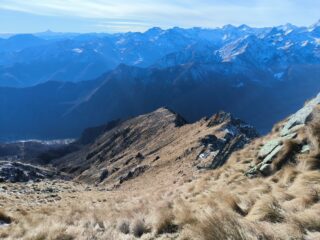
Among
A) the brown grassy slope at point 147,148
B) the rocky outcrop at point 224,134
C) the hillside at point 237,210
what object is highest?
the hillside at point 237,210

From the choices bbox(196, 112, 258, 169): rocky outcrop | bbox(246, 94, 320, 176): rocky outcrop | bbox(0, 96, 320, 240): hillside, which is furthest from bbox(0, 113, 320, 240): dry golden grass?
bbox(196, 112, 258, 169): rocky outcrop

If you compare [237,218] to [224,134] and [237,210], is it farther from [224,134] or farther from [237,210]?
[224,134]

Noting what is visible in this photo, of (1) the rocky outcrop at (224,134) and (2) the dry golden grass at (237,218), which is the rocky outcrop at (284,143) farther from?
(1) the rocky outcrop at (224,134)

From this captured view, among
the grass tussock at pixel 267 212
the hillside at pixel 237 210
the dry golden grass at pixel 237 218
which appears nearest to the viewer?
the dry golden grass at pixel 237 218

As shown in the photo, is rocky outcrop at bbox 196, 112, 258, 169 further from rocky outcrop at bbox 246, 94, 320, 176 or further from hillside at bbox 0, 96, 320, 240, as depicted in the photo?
hillside at bbox 0, 96, 320, 240

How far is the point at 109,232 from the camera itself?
33.1 feet

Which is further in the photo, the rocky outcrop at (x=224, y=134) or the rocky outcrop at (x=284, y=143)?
the rocky outcrop at (x=224, y=134)

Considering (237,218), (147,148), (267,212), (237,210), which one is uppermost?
(237,218)

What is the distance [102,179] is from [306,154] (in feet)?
266

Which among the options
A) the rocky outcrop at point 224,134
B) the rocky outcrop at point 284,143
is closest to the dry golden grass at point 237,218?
the rocky outcrop at point 284,143

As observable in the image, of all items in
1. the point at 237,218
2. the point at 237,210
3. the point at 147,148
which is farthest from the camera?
the point at 147,148

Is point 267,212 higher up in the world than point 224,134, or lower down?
higher up

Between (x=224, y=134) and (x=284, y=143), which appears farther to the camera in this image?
(x=224, y=134)

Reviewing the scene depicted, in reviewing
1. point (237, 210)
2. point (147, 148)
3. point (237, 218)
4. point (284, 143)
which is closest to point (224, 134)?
point (147, 148)
